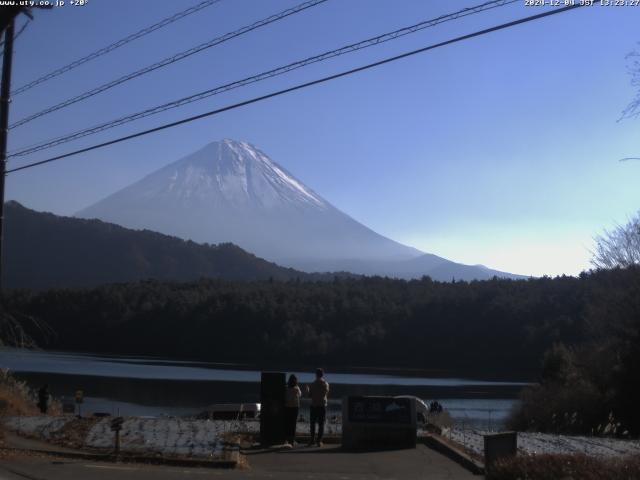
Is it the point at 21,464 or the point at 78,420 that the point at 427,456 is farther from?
the point at 78,420

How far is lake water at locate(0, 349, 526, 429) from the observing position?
50.1 meters

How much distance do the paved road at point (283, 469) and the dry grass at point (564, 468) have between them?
189cm

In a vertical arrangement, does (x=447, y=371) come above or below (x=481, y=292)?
below

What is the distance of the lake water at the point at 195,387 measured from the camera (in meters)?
50.1

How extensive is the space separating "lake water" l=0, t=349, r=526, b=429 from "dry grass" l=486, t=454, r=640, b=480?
31.0 metres

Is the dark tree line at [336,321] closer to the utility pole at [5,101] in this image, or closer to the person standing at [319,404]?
the person standing at [319,404]

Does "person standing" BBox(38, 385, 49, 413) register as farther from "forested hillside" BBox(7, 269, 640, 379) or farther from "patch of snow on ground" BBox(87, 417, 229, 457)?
"forested hillside" BBox(7, 269, 640, 379)

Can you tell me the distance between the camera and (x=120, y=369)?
8094 cm

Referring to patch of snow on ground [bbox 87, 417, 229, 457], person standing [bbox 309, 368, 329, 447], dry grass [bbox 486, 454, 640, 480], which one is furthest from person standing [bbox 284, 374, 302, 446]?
dry grass [bbox 486, 454, 640, 480]

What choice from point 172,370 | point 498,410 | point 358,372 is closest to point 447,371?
point 358,372

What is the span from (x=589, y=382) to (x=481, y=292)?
63.3 metres

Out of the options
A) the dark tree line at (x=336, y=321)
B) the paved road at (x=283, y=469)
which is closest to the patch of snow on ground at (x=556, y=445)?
the paved road at (x=283, y=469)

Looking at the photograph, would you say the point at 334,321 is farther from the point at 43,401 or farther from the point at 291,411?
the point at 291,411

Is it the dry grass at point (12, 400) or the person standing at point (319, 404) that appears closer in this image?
the person standing at point (319, 404)
